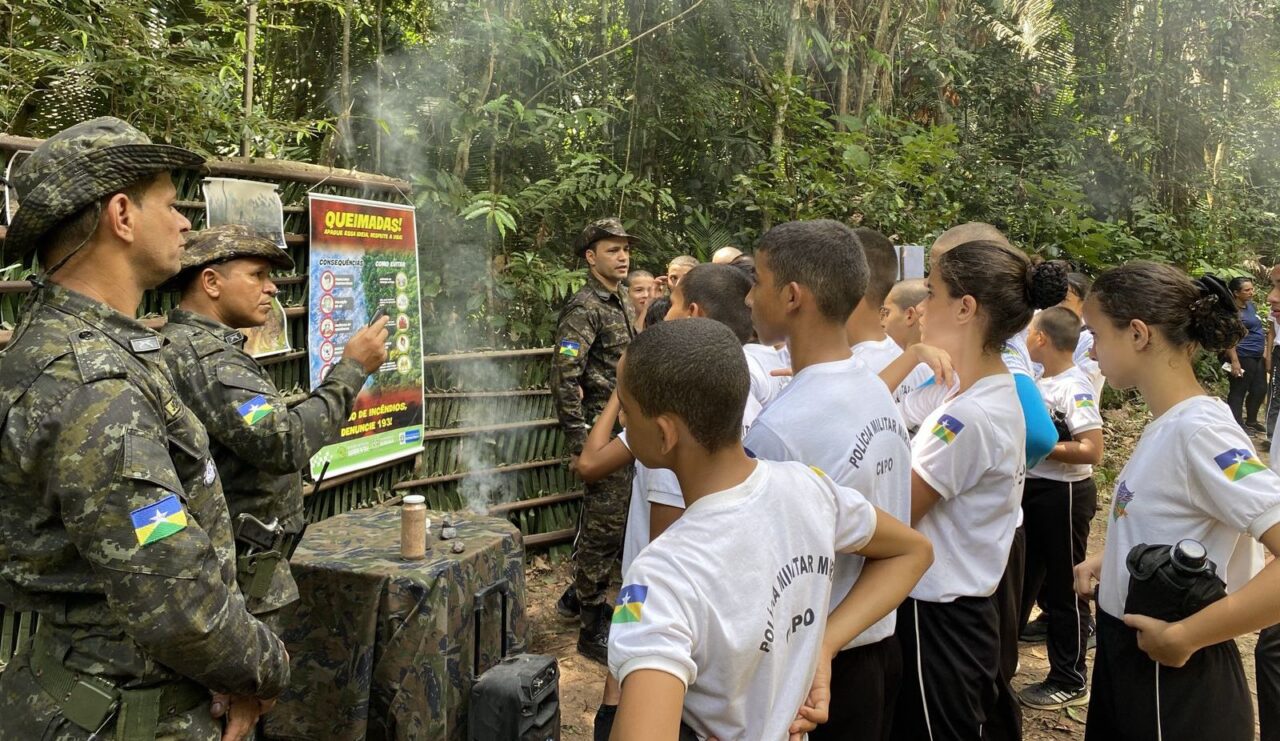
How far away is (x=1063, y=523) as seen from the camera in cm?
468

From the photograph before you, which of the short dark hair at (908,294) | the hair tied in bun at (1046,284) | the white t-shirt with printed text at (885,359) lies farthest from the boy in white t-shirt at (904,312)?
the hair tied in bun at (1046,284)

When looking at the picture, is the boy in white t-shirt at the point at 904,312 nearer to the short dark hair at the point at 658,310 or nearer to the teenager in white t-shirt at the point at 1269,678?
the short dark hair at the point at 658,310

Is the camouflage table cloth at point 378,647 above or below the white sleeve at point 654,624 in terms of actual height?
below

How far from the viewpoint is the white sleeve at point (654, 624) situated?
1.44 metres

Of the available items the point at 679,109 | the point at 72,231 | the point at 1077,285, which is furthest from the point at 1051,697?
the point at 679,109

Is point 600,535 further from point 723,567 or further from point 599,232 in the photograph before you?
point 723,567

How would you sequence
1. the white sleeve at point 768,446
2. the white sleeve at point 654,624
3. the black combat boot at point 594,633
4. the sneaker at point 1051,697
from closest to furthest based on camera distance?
the white sleeve at point 654,624 → the white sleeve at point 768,446 → the sneaker at point 1051,697 → the black combat boot at point 594,633

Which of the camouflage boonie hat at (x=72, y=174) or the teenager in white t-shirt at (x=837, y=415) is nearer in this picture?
the camouflage boonie hat at (x=72, y=174)

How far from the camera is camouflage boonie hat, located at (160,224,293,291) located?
3.11 meters

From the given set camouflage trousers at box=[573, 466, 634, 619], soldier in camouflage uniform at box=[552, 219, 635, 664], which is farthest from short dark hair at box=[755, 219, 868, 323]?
camouflage trousers at box=[573, 466, 634, 619]

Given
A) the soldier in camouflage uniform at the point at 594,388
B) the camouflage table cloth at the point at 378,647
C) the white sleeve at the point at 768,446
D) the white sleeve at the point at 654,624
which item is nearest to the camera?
the white sleeve at the point at 654,624

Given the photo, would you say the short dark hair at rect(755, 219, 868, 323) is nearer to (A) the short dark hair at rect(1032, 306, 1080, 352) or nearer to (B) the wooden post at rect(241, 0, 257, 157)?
(A) the short dark hair at rect(1032, 306, 1080, 352)

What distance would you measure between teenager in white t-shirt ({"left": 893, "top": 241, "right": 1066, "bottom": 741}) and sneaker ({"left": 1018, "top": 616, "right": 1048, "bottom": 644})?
10.1 ft

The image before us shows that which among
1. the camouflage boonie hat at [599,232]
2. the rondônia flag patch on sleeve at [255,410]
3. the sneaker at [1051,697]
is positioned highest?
the camouflage boonie hat at [599,232]
